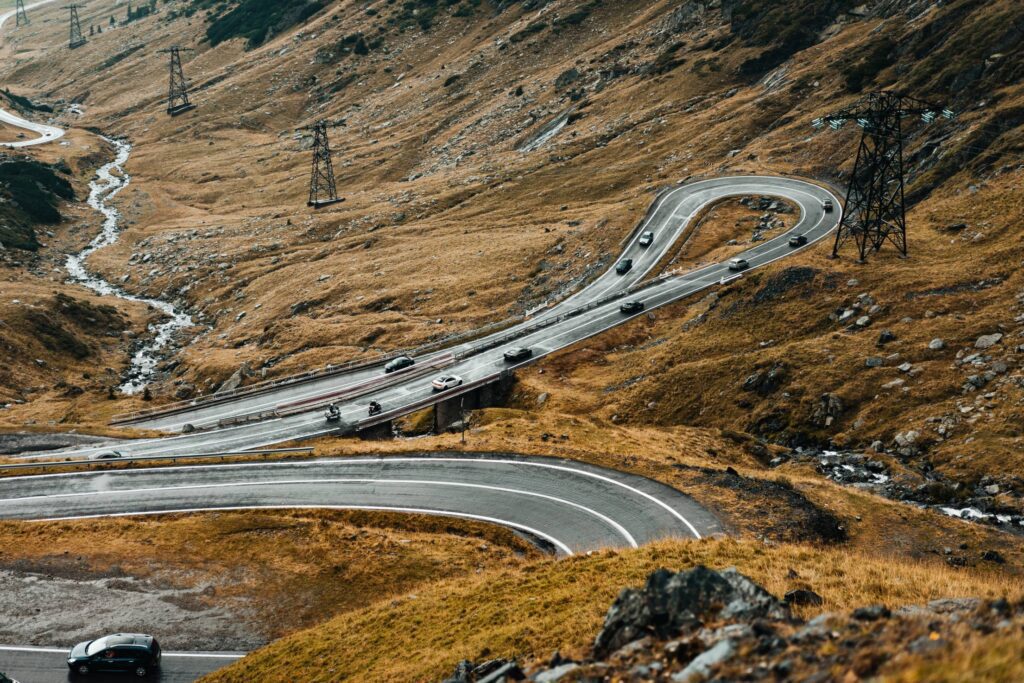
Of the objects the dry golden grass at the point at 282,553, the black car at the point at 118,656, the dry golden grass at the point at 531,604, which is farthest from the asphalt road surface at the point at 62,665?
the dry golden grass at the point at 282,553

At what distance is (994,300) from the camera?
5266cm

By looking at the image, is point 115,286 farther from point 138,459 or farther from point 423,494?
point 423,494

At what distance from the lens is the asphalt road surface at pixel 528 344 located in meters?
58.0

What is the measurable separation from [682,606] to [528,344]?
54.6 metres

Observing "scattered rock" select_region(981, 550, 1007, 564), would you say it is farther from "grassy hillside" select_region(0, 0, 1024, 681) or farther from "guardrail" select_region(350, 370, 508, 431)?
"guardrail" select_region(350, 370, 508, 431)

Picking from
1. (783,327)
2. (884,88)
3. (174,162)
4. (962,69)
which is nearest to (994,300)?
(783,327)

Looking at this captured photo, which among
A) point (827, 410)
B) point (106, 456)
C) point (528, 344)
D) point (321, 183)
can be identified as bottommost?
point (827, 410)

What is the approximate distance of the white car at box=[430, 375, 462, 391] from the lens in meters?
62.5

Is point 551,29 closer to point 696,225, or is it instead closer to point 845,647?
point 696,225

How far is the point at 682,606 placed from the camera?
688 inches

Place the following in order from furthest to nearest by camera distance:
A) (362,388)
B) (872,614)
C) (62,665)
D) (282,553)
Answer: (362,388) < (282,553) < (62,665) < (872,614)

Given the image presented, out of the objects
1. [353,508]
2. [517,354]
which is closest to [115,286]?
[517,354]

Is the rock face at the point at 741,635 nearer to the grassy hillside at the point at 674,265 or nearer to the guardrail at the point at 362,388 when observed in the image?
the grassy hillside at the point at 674,265

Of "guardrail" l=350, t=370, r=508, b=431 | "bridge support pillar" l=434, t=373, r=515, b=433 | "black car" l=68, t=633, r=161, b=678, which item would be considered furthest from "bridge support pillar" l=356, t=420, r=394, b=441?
"black car" l=68, t=633, r=161, b=678
